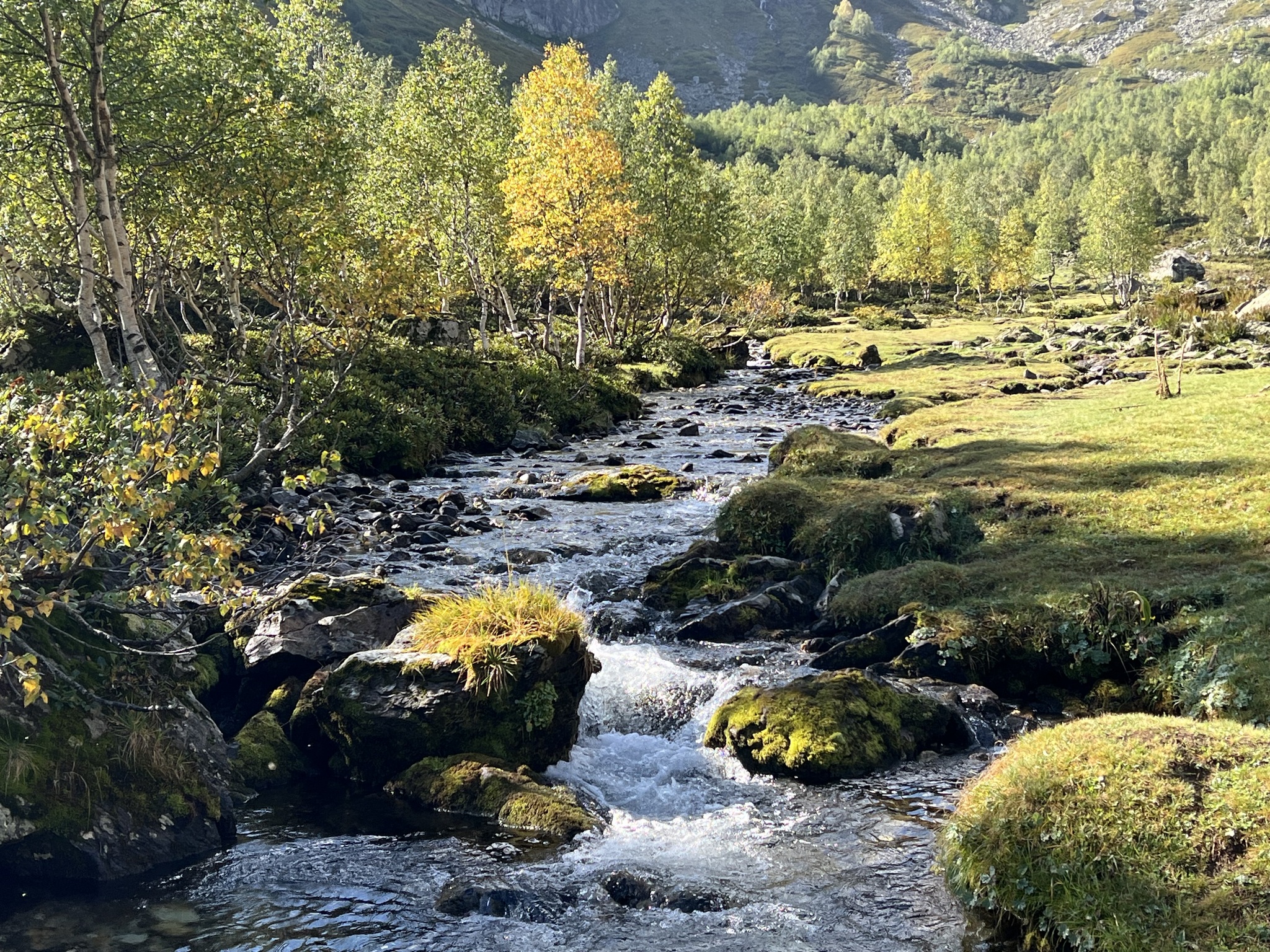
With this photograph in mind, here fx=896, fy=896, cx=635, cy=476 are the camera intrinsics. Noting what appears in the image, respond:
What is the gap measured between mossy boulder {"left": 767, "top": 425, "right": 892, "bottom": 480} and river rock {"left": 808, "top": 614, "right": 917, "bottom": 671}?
33.8 feet

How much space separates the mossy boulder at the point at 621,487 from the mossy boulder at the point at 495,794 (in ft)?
53.5

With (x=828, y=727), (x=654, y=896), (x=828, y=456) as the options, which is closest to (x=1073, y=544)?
(x=828, y=727)

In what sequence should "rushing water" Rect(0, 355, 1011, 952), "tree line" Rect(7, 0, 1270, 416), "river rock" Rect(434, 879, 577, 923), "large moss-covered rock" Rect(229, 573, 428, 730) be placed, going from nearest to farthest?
"rushing water" Rect(0, 355, 1011, 952)
"river rock" Rect(434, 879, 577, 923)
"large moss-covered rock" Rect(229, 573, 428, 730)
"tree line" Rect(7, 0, 1270, 416)

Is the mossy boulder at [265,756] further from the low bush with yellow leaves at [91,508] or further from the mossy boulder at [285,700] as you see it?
the low bush with yellow leaves at [91,508]

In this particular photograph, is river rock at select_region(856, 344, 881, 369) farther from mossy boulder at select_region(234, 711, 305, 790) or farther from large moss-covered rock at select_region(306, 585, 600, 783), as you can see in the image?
mossy boulder at select_region(234, 711, 305, 790)

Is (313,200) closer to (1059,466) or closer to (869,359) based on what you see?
(1059,466)

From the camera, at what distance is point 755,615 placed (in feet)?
56.9

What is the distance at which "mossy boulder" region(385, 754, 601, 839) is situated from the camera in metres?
11.1

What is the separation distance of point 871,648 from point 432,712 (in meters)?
7.52

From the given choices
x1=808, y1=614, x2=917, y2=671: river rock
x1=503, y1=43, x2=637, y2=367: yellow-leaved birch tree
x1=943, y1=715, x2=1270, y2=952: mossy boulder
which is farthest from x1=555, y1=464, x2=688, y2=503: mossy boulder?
x1=503, y1=43, x2=637, y2=367: yellow-leaved birch tree

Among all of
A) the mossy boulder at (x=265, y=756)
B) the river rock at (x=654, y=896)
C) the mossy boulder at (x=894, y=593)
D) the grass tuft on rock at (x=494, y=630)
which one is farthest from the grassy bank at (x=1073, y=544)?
the mossy boulder at (x=265, y=756)

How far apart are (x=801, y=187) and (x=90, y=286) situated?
528 ft

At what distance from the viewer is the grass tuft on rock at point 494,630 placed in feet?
41.9

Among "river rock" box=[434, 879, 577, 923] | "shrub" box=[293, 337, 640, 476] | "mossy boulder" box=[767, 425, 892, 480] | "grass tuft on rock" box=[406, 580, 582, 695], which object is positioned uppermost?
"shrub" box=[293, 337, 640, 476]
